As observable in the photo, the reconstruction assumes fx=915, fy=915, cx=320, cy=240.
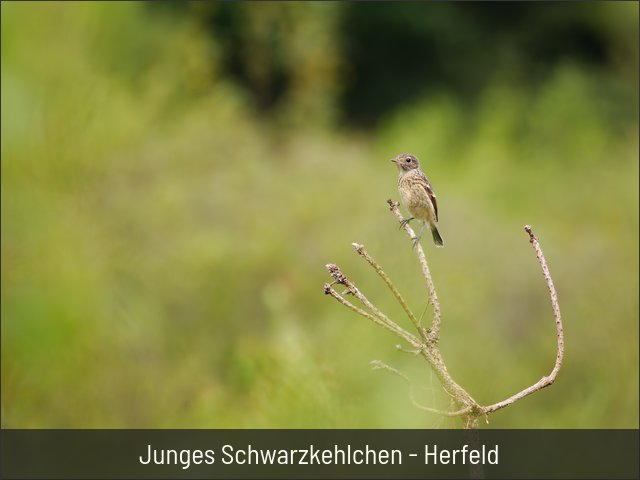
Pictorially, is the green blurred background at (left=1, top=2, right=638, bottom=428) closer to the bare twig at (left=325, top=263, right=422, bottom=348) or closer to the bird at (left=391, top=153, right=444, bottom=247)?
the bare twig at (left=325, top=263, right=422, bottom=348)

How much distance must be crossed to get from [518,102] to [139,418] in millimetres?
9529

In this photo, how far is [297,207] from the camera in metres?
7.13

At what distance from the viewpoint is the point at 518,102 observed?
1235 centimetres

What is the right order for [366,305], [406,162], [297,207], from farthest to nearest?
[297,207] → [406,162] → [366,305]

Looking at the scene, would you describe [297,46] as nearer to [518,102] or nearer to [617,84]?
[518,102]

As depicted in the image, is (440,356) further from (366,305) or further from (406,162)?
(406,162)

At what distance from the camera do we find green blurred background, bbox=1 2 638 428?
3158 mm

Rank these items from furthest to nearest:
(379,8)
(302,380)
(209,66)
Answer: (379,8)
(209,66)
(302,380)

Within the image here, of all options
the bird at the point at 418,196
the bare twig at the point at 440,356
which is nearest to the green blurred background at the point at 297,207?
the bare twig at the point at 440,356

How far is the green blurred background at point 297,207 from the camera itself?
3.16 m

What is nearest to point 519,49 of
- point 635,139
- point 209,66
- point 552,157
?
point 552,157

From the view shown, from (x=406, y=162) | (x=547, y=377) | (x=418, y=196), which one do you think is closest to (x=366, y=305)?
(x=547, y=377)

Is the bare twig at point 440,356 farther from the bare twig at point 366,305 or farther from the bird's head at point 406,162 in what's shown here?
the bird's head at point 406,162

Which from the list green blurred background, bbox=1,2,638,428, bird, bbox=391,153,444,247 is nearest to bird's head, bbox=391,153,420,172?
bird, bbox=391,153,444,247
